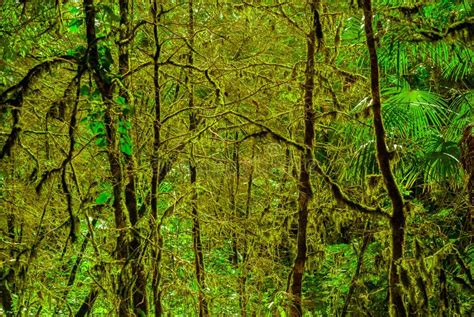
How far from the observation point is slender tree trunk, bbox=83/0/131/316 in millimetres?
3066

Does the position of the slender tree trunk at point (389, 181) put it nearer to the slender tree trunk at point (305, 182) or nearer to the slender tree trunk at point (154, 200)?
the slender tree trunk at point (305, 182)

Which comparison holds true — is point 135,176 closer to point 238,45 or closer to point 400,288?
point 400,288

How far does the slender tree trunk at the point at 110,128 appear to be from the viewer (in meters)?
3.07

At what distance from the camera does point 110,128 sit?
136 inches

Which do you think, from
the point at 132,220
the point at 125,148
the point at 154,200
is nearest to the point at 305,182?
the point at 154,200

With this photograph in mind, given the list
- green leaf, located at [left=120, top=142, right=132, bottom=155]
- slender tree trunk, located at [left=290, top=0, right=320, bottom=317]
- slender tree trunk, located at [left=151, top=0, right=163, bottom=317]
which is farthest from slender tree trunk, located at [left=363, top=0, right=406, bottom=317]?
slender tree trunk, located at [left=151, top=0, right=163, bottom=317]

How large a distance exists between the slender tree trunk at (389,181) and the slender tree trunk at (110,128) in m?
1.66

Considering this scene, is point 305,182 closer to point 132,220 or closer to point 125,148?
point 132,220

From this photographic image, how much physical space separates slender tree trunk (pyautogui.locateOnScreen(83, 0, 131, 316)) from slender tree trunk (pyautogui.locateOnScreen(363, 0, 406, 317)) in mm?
1661

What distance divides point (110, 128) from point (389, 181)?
1.90 meters

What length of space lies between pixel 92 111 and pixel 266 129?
172 centimetres

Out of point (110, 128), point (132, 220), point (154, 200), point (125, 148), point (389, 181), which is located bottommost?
point (132, 220)

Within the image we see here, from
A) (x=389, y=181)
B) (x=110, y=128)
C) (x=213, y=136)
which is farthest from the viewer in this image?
(x=213, y=136)

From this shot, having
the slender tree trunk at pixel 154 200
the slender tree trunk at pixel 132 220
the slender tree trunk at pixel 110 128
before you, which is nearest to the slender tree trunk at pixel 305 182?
the slender tree trunk at pixel 154 200
